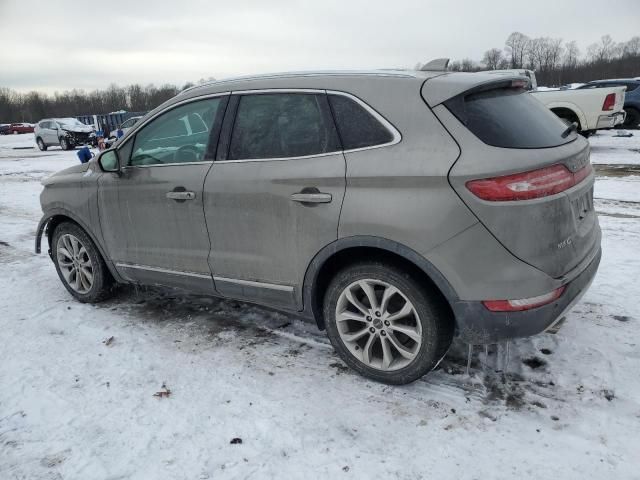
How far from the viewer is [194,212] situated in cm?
355

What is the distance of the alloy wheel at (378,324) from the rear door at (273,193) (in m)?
0.34

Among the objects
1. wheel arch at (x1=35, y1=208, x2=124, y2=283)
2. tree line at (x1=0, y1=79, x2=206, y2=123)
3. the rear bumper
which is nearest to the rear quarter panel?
the rear bumper

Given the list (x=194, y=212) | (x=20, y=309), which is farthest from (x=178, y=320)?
(x=20, y=309)

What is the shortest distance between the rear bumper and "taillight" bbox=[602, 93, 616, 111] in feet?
38.6

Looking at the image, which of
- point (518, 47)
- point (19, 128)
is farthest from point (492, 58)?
point (19, 128)

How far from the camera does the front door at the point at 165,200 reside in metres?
3.55

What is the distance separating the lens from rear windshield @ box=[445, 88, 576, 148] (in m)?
2.62

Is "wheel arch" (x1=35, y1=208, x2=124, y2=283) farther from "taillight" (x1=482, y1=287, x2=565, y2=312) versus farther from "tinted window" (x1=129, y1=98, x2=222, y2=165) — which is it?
"taillight" (x1=482, y1=287, x2=565, y2=312)

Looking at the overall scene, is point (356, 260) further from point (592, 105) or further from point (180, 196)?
point (592, 105)

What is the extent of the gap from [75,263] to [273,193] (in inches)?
97.8

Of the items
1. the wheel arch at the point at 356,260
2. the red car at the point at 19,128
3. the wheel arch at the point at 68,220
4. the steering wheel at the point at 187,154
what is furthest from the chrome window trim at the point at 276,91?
the red car at the point at 19,128

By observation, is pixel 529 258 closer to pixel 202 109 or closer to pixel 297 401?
pixel 297 401

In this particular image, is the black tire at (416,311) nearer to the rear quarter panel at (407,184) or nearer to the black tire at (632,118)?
the rear quarter panel at (407,184)

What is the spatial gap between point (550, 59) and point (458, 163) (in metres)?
105
